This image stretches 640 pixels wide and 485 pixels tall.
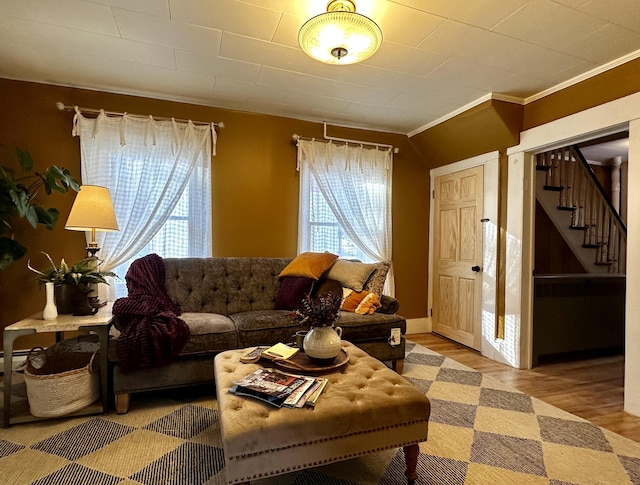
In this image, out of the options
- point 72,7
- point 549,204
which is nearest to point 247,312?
point 72,7

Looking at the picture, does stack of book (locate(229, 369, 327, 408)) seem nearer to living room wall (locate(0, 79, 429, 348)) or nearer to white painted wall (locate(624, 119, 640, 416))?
living room wall (locate(0, 79, 429, 348))

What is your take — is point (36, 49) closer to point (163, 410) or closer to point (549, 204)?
point (163, 410)

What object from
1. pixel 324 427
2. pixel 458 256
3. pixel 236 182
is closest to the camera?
pixel 324 427

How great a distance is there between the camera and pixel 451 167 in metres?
4.12

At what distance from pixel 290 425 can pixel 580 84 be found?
3.24 metres

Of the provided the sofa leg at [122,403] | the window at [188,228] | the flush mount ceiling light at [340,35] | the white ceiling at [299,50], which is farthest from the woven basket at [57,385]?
the flush mount ceiling light at [340,35]

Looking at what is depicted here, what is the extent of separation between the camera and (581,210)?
4.31 meters

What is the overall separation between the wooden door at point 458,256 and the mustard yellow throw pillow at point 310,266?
1618 millimetres

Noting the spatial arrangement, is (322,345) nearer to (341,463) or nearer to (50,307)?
(341,463)

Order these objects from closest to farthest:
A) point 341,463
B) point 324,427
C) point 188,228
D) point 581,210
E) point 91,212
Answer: point 324,427
point 341,463
point 91,212
point 188,228
point 581,210

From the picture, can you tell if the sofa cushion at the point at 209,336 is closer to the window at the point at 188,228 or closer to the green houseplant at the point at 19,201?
the window at the point at 188,228

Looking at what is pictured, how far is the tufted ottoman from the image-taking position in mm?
1315

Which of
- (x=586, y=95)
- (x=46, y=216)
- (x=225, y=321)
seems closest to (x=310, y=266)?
(x=225, y=321)

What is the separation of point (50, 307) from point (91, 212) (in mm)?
694
